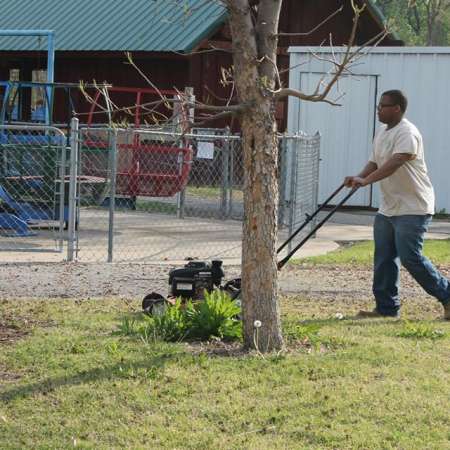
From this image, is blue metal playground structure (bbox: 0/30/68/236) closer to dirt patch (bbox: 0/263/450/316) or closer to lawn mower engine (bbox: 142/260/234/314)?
dirt patch (bbox: 0/263/450/316)

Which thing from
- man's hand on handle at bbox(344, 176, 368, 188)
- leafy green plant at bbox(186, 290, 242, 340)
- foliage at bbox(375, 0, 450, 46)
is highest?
foliage at bbox(375, 0, 450, 46)

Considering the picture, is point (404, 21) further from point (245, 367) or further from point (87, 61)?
point (245, 367)

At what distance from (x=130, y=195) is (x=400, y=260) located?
316 inches

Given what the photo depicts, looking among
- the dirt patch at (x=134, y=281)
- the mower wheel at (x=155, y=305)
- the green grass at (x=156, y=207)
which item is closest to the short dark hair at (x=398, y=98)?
the dirt patch at (x=134, y=281)

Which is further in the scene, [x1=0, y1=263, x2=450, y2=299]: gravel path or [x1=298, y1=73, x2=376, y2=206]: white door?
[x1=298, y1=73, x2=376, y2=206]: white door

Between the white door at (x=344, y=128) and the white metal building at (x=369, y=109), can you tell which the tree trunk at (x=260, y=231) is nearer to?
the white metal building at (x=369, y=109)

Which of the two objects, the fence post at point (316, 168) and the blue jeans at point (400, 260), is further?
the fence post at point (316, 168)

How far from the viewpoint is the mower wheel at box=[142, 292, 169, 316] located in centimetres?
793

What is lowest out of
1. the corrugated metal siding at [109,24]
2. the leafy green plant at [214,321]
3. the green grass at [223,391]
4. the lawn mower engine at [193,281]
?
the green grass at [223,391]

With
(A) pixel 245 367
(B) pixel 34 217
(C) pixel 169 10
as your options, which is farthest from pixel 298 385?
(C) pixel 169 10

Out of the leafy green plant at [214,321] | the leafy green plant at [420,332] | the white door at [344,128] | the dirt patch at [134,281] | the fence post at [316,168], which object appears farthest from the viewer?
the white door at [344,128]

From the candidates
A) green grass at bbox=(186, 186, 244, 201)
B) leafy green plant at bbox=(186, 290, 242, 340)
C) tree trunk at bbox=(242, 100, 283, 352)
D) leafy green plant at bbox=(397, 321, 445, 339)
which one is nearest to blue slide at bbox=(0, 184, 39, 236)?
green grass at bbox=(186, 186, 244, 201)

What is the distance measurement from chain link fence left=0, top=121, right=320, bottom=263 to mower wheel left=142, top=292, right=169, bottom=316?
340cm

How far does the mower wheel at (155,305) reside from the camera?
7932 mm
